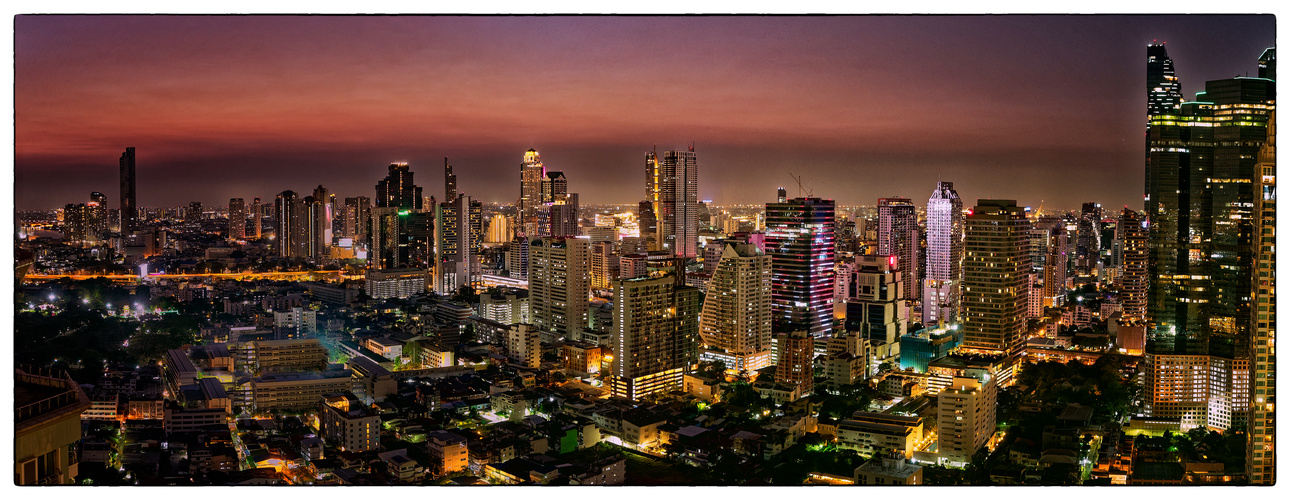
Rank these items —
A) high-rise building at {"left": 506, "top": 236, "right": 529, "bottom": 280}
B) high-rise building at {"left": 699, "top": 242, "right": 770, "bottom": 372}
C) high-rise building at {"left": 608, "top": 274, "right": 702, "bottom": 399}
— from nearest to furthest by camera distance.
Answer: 1. high-rise building at {"left": 608, "top": 274, "right": 702, "bottom": 399}
2. high-rise building at {"left": 699, "top": 242, "right": 770, "bottom": 372}
3. high-rise building at {"left": 506, "top": 236, "right": 529, "bottom": 280}

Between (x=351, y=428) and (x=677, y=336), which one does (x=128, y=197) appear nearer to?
(x=351, y=428)

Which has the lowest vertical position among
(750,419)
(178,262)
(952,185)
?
(750,419)

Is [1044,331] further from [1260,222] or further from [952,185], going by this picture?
[1260,222]


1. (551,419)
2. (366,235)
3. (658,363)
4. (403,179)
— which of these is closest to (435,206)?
(366,235)

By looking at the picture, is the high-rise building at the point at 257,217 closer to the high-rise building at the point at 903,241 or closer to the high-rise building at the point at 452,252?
the high-rise building at the point at 452,252

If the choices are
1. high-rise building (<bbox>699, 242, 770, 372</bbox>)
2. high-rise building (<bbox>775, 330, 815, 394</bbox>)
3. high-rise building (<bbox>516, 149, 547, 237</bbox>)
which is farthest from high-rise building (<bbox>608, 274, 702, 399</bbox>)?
high-rise building (<bbox>516, 149, 547, 237</bbox>)

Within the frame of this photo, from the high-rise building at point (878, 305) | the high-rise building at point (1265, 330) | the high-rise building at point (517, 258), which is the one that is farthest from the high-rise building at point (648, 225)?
the high-rise building at point (1265, 330)

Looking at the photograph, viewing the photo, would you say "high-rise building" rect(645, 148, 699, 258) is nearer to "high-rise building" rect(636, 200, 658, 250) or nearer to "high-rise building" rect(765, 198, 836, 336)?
"high-rise building" rect(636, 200, 658, 250)
